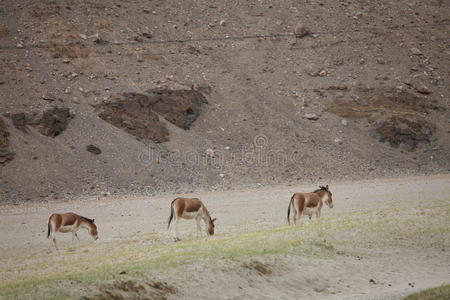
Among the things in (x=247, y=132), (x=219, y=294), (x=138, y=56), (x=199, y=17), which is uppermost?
(x=199, y=17)

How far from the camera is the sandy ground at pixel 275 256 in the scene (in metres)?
17.1

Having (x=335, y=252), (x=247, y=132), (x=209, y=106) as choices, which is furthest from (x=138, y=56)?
(x=335, y=252)

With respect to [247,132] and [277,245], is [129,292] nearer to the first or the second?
[277,245]

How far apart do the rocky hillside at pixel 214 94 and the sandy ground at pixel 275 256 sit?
213 inches

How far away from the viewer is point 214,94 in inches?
2190

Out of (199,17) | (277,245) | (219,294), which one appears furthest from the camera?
(199,17)

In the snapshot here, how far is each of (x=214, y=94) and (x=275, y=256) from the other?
1478 inches

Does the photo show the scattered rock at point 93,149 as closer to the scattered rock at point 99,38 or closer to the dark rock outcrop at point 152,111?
the dark rock outcrop at point 152,111

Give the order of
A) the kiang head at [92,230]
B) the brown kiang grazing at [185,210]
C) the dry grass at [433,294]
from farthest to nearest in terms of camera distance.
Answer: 1. the kiang head at [92,230]
2. the brown kiang grazing at [185,210]
3. the dry grass at [433,294]

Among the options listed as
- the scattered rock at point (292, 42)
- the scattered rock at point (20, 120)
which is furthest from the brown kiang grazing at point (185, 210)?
the scattered rock at point (292, 42)

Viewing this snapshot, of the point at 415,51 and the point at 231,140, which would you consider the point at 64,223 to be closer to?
the point at 231,140

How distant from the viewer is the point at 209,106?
54250mm

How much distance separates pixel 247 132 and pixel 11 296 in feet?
127

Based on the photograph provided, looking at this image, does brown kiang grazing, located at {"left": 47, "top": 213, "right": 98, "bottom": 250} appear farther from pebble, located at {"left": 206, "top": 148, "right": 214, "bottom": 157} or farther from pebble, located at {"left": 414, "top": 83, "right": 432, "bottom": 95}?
pebble, located at {"left": 414, "top": 83, "right": 432, "bottom": 95}
